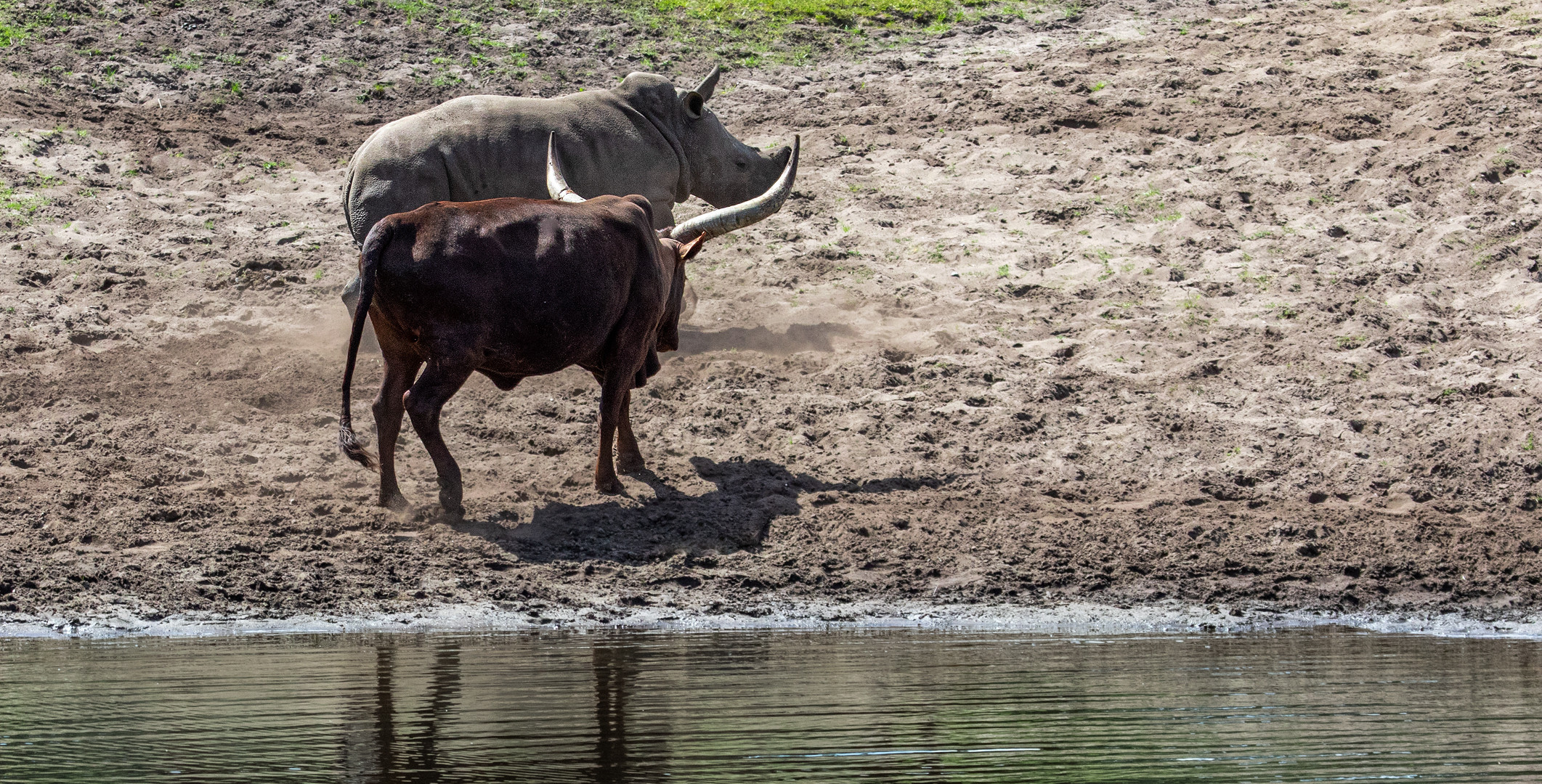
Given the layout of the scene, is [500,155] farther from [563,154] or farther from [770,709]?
[770,709]

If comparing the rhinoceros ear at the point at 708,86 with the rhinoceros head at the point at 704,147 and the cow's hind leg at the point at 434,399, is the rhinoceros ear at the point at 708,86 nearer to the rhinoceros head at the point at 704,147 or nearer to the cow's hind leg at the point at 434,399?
the rhinoceros head at the point at 704,147

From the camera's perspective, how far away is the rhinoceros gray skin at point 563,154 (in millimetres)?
9727

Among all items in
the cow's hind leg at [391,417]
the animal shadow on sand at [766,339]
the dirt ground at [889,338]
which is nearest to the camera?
the dirt ground at [889,338]

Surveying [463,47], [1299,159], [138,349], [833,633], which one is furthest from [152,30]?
[833,633]

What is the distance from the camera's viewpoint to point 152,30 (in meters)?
15.1

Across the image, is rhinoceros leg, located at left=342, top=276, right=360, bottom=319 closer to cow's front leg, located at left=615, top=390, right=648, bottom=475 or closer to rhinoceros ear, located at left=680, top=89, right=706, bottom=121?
cow's front leg, located at left=615, top=390, right=648, bottom=475

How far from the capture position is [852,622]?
675cm

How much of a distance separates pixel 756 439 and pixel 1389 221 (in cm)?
509

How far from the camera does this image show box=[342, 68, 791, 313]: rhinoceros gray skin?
9.73 meters

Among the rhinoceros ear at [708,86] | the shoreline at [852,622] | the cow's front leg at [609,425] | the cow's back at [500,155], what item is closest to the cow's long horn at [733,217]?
the cow's front leg at [609,425]

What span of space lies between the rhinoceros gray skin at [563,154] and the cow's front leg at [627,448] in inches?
77.9

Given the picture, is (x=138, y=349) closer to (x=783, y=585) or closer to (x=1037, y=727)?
(x=783, y=585)

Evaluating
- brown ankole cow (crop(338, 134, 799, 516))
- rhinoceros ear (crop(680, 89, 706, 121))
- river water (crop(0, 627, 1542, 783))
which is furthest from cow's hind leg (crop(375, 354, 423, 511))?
rhinoceros ear (crop(680, 89, 706, 121))

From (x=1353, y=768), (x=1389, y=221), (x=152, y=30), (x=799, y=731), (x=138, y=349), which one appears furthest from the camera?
(x=152, y=30)
